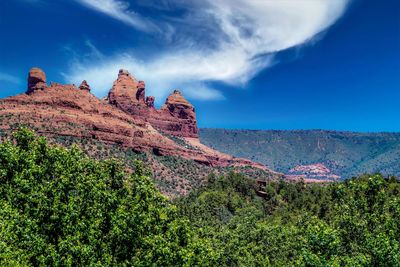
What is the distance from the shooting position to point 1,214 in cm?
3550

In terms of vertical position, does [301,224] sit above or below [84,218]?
above

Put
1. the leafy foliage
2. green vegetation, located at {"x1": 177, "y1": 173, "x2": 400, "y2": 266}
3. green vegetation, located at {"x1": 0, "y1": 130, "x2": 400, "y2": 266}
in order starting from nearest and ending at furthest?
the leafy foliage < green vegetation, located at {"x1": 0, "y1": 130, "x2": 400, "y2": 266} < green vegetation, located at {"x1": 177, "y1": 173, "x2": 400, "y2": 266}

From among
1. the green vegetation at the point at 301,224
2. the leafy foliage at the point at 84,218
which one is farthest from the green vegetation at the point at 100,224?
the green vegetation at the point at 301,224

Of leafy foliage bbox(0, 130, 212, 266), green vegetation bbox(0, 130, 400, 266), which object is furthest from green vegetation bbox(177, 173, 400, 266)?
leafy foliage bbox(0, 130, 212, 266)

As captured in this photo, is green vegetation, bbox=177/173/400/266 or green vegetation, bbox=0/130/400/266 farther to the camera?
green vegetation, bbox=177/173/400/266

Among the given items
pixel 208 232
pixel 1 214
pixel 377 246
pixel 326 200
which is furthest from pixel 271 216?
pixel 1 214

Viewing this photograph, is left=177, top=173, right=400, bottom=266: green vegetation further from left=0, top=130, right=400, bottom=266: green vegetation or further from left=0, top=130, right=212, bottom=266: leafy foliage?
left=0, top=130, right=212, bottom=266: leafy foliage

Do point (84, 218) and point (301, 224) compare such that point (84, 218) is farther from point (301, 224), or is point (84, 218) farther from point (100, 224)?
point (301, 224)

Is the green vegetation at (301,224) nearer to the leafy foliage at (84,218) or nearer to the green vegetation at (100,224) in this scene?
the green vegetation at (100,224)

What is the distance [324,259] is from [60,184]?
27.1 meters

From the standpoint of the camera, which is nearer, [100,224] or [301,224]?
[100,224]

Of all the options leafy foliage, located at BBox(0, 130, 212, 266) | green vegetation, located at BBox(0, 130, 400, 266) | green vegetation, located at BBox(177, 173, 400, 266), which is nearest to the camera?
leafy foliage, located at BBox(0, 130, 212, 266)

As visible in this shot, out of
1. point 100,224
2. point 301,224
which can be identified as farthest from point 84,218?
point 301,224

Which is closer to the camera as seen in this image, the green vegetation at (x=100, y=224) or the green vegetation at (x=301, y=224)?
the green vegetation at (x=100, y=224)
